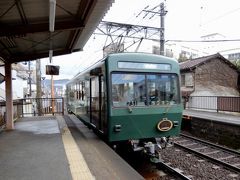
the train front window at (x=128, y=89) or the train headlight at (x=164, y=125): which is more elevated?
the train front window at (x=128, y=89)

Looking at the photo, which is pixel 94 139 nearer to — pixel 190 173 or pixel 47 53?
pixel 190 173

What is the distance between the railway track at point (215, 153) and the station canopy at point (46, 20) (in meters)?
5.52

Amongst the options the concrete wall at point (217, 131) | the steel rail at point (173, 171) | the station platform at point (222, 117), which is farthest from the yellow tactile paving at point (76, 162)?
the station platform at point (222, 117)

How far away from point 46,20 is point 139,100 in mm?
3266

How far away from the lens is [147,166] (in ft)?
26.5

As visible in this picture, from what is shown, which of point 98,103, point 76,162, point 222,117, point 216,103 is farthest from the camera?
point 216,103

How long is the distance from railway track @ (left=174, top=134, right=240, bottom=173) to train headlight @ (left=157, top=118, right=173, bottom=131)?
2.04m

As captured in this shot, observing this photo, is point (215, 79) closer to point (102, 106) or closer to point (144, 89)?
point (144, 89)

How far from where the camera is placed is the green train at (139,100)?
23.6ft

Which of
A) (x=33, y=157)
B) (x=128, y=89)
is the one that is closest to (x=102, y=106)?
(x=128, y=89)

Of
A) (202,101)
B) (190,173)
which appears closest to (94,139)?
(190,173)

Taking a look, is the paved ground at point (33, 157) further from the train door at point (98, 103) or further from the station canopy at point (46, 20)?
the station canopy at point (46, 20)

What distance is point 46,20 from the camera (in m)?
6.82

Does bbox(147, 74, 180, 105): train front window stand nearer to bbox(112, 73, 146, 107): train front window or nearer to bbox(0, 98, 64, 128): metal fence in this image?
bbox(112, 73, 146, 107): train front window
